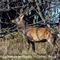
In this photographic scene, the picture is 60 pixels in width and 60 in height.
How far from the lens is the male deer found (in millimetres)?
7551

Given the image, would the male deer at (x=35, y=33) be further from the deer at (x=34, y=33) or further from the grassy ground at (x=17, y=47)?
the grassy ground at (x=17, y=47)

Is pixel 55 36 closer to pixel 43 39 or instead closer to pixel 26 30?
pixel 43 39

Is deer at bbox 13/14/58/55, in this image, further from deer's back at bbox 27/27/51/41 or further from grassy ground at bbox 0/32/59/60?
grassy ground at bbox 0/32/59/60

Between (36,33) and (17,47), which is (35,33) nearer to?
(36,33)

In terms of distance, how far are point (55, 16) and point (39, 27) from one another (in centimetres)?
110

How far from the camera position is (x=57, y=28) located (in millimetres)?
8195

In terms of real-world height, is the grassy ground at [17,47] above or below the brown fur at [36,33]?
below

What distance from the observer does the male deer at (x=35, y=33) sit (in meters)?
7.55

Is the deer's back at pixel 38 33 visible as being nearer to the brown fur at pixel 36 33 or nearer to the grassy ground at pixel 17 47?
the brown fur at pixel 36 33

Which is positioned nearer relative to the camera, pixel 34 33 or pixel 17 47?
pixel 34 33

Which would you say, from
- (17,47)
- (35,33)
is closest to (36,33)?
(35,33)

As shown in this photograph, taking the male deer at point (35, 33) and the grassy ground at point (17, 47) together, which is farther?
the grassy ground at point (17, 47)

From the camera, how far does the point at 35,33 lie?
7766mm

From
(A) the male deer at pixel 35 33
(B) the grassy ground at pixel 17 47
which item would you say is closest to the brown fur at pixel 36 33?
(A) the male deer at pixel 35 33
